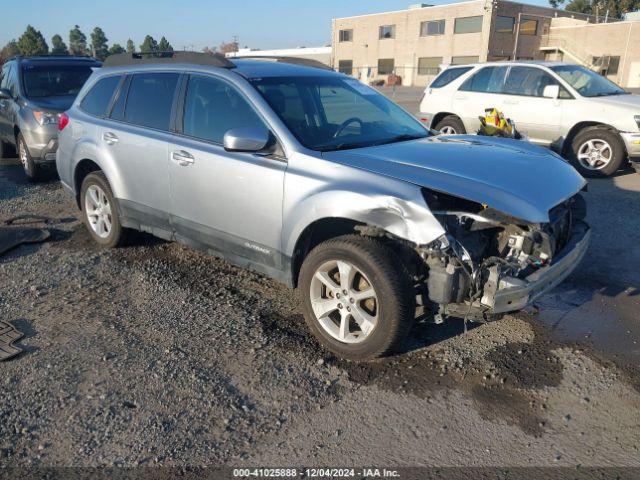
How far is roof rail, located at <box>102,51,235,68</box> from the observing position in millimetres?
4391

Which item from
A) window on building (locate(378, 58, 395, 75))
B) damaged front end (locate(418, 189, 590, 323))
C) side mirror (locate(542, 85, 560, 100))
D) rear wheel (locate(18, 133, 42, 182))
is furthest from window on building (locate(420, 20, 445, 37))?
damaged front end (locate(418, 189, 590, 323))

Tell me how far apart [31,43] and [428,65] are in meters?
44.1

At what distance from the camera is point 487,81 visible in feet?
32.9

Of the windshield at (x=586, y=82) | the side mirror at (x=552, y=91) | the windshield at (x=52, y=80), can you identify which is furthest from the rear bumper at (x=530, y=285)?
the windshield at (x=52, y=80)

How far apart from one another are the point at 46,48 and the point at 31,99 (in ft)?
207

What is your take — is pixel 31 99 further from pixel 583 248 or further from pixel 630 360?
pixel 630 360

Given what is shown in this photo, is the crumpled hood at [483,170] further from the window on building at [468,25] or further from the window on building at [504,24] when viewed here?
the window on building at [468,25]

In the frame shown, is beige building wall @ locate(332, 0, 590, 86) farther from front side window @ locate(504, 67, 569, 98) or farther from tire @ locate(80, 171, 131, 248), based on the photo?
tire @ locate(80, 171, 131, 248)

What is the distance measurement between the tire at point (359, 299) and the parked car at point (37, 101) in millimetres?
6420

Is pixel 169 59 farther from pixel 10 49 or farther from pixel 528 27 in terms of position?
pixel 10 49

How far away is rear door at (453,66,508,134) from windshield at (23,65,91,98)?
273 inches

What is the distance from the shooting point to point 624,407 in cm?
310

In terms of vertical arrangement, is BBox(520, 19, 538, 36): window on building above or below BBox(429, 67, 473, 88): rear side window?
above

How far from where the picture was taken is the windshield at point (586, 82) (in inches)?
358
